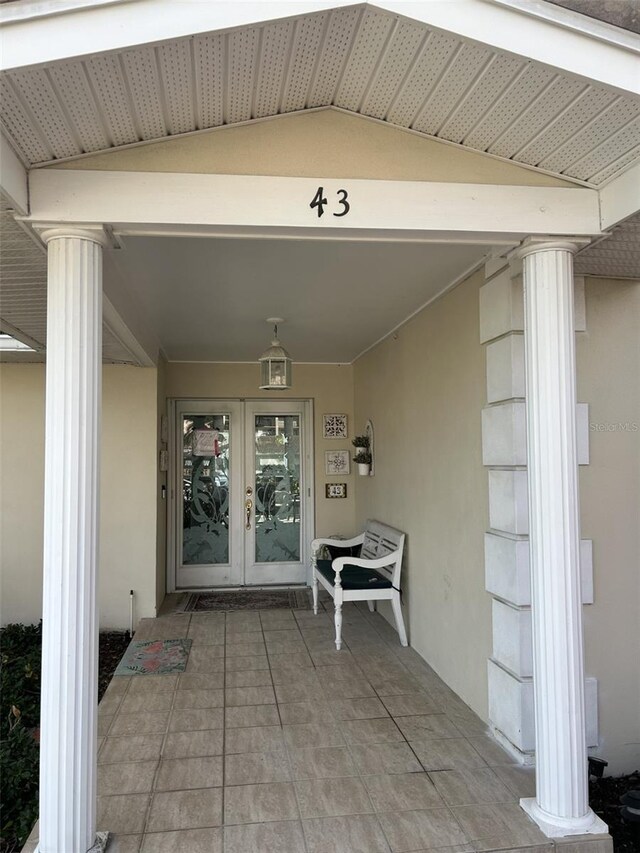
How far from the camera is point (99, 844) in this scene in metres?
1.99

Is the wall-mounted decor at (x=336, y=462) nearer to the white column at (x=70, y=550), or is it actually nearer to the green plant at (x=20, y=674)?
the green plant at (x=20, y=674)

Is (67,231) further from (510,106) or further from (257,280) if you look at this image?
(510,106)

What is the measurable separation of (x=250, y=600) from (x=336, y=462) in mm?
1722

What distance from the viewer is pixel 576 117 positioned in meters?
1.97

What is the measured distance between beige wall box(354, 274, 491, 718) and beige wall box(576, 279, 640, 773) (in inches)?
20.4

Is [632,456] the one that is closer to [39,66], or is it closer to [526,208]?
[526,208]

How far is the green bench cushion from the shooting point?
4.25 m

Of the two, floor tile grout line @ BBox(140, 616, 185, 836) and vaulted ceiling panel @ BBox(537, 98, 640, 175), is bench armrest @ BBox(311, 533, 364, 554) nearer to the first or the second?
floor tile grout line @ BBox(140, 616, 185, 836)

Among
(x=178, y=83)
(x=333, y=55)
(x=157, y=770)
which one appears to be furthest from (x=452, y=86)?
(x=157, y=770)

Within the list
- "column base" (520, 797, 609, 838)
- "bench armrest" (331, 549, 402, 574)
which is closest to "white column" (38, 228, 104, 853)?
"column base" (520, 797, 609, 838)

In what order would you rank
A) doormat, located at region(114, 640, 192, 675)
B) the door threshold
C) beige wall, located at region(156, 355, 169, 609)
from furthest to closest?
the door threshold < beige wall, located at region(156, 355, 169, 609) < doormat, located at region(114, 640, 192, 675)

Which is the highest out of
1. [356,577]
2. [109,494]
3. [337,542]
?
[109,494]

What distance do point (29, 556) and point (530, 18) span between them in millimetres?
5266

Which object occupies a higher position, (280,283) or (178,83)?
(178,83)
